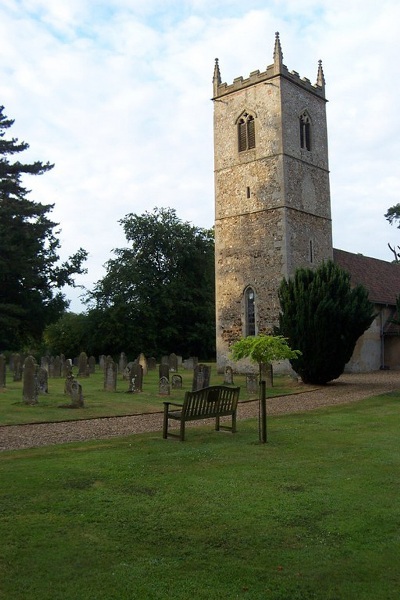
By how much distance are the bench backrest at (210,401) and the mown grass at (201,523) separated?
1020mm

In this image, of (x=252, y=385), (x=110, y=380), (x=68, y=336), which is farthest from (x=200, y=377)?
(x=68, y=336)

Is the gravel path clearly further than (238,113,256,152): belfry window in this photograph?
No

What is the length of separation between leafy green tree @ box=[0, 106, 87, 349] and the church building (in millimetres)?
10713

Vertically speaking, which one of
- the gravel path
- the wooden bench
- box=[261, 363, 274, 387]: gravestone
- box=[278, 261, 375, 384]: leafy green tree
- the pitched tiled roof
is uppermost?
the pitched tiled roof

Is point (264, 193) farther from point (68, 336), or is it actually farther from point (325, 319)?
point (68, 336)

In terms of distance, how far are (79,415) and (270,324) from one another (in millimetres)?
14033

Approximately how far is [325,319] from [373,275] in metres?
13.8

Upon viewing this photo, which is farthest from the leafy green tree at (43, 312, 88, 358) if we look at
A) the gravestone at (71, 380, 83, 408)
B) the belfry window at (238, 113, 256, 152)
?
the gravestone at (71, 380, 83, 408)

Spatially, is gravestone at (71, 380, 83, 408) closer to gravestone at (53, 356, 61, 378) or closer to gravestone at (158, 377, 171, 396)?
gravestone at (158, 377, 171, 396)

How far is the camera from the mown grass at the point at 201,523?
3967mm

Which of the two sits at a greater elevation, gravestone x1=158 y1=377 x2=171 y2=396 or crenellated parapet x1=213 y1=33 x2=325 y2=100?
crenellated parapet x1=213 y1=33 x2=325 y2=100

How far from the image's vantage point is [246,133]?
2736 cm

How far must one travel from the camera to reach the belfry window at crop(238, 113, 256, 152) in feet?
89.1

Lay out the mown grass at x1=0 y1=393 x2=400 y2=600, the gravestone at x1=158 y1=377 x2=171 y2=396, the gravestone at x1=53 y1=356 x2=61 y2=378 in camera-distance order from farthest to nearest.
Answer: the gravestone at x1=53 y1=356 x2=61 y2=378
the gravestone at x1=158 y1=377 x2=171 y2=396
the mown grass at x1=0 y1=393 x2=400 y2=600
